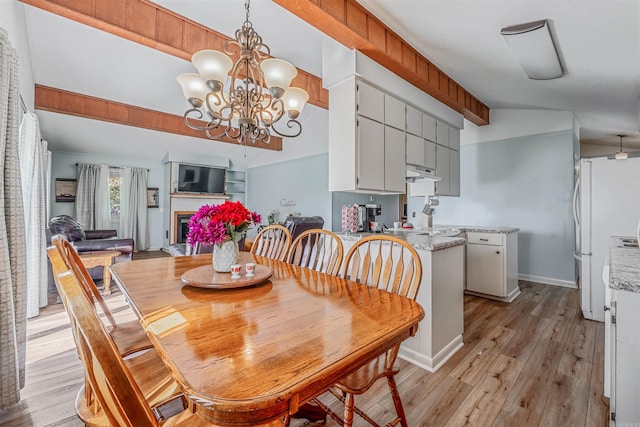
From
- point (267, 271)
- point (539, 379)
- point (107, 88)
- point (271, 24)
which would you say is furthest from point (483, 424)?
point (107, 88)

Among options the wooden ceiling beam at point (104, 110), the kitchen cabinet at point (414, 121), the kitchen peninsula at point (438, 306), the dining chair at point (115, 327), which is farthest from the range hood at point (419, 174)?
the wooden ceiling beam at point (104, 110)

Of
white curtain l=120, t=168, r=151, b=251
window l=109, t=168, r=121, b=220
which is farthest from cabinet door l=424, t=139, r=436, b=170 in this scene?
window l=109, t=168, r=121, b=220

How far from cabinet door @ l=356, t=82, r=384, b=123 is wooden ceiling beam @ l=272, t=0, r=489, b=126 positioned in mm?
262

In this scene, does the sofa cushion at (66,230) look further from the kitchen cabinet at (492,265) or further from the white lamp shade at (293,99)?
the kitchen cabinet at (492,265)

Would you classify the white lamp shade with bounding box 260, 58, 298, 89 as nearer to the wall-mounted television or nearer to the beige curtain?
the beige curtain

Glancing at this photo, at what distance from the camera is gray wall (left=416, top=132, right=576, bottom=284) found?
3990 mm

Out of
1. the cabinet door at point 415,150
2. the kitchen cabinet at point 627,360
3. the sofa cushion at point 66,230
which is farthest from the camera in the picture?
the sofa cushion at point 66,230

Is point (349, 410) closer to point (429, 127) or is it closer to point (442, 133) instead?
point (429, 127)

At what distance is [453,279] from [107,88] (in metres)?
5.37

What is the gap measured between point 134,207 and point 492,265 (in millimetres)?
7484

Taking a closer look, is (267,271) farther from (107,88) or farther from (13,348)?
(107,88)

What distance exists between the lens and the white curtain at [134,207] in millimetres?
6867

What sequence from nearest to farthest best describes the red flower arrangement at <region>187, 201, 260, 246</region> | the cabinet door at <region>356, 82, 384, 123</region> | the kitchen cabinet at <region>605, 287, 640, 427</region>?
the kitchen cabinet at <region>605, 287, 640, 427</region>, the red flower arrangement at <region>187, 201, 260, 246</region>, the cabinet door at <region>356, 82, 384, 123</region>

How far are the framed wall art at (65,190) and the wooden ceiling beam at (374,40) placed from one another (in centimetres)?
698
